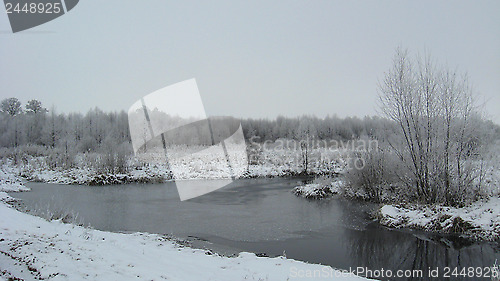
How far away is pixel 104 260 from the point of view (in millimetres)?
6828

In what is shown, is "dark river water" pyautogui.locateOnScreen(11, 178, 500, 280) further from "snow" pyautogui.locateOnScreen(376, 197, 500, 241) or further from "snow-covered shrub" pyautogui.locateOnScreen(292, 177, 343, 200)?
"snow-covered shrub" pyautogui.locateOnScreen(292, 177, 343, 200)

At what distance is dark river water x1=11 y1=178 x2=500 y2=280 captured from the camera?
1020cm

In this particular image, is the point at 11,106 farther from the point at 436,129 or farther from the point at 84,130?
the point at 436,129

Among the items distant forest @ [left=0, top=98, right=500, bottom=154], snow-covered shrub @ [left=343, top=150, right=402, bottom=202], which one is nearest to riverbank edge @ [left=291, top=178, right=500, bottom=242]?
→ snow-covered shrub @ [left=343, top=150, right=402, bottom=202]

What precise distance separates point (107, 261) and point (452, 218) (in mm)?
12988

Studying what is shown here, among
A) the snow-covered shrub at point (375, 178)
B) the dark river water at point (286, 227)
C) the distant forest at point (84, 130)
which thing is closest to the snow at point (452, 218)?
the dark river water at point (286, 227)

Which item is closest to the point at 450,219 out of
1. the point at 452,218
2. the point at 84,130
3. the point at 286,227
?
the point at 452,218

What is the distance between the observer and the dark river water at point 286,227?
10.2m

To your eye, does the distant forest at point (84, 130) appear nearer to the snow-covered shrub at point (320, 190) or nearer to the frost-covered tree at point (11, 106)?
the frost-covered tree at point (11, 106)

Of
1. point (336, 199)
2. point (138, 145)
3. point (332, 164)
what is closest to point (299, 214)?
point (336, 199)

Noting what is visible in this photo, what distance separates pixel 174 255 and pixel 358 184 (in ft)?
48.3

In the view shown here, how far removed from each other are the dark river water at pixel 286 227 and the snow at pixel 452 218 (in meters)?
0.72

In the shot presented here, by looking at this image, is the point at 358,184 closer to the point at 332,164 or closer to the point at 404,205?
the point at 404,205

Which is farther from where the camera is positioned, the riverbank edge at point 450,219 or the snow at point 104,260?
the riverbank edge at point 450,219
